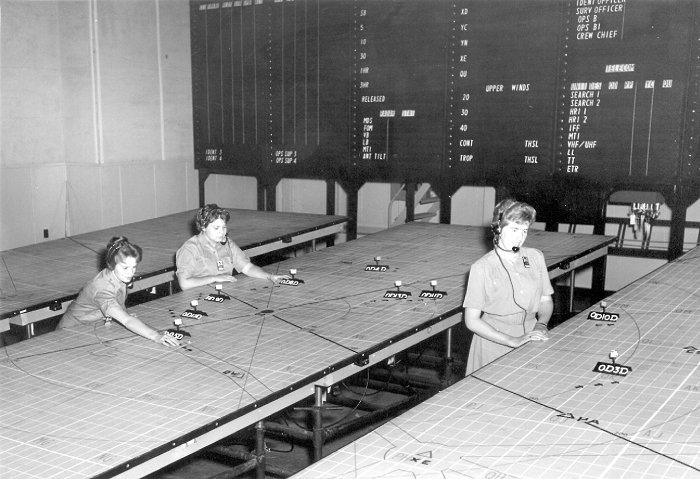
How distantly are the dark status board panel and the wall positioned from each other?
19.7 inches

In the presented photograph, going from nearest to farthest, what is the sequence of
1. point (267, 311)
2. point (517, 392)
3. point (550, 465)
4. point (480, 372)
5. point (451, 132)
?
1. point (550, 465)
2. point (517, 392)
3. point (480, 372)
4. point (267, 311)
5. point (451, 132)

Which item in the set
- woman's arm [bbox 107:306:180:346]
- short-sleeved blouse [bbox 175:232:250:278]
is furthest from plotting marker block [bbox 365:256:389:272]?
woman's arm [bbox 107:306:180:346]

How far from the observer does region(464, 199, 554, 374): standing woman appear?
310 cm

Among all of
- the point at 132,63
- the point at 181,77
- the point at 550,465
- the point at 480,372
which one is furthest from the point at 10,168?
the point at 550,465

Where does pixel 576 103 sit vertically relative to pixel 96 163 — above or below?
above

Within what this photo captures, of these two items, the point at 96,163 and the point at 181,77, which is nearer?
the point at 96,163

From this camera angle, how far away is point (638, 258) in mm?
7203

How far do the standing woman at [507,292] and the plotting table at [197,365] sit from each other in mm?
303

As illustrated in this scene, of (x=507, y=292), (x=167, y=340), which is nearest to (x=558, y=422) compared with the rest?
(x=507, y=292)

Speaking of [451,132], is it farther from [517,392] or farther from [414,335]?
[517,392]

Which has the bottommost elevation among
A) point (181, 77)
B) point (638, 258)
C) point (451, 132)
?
point (638, 258)

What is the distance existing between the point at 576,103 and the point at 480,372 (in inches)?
169

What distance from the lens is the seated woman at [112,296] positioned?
3.13 m

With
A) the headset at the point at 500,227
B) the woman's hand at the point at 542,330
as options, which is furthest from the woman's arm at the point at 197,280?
the woman's hand at the point at 542,330
